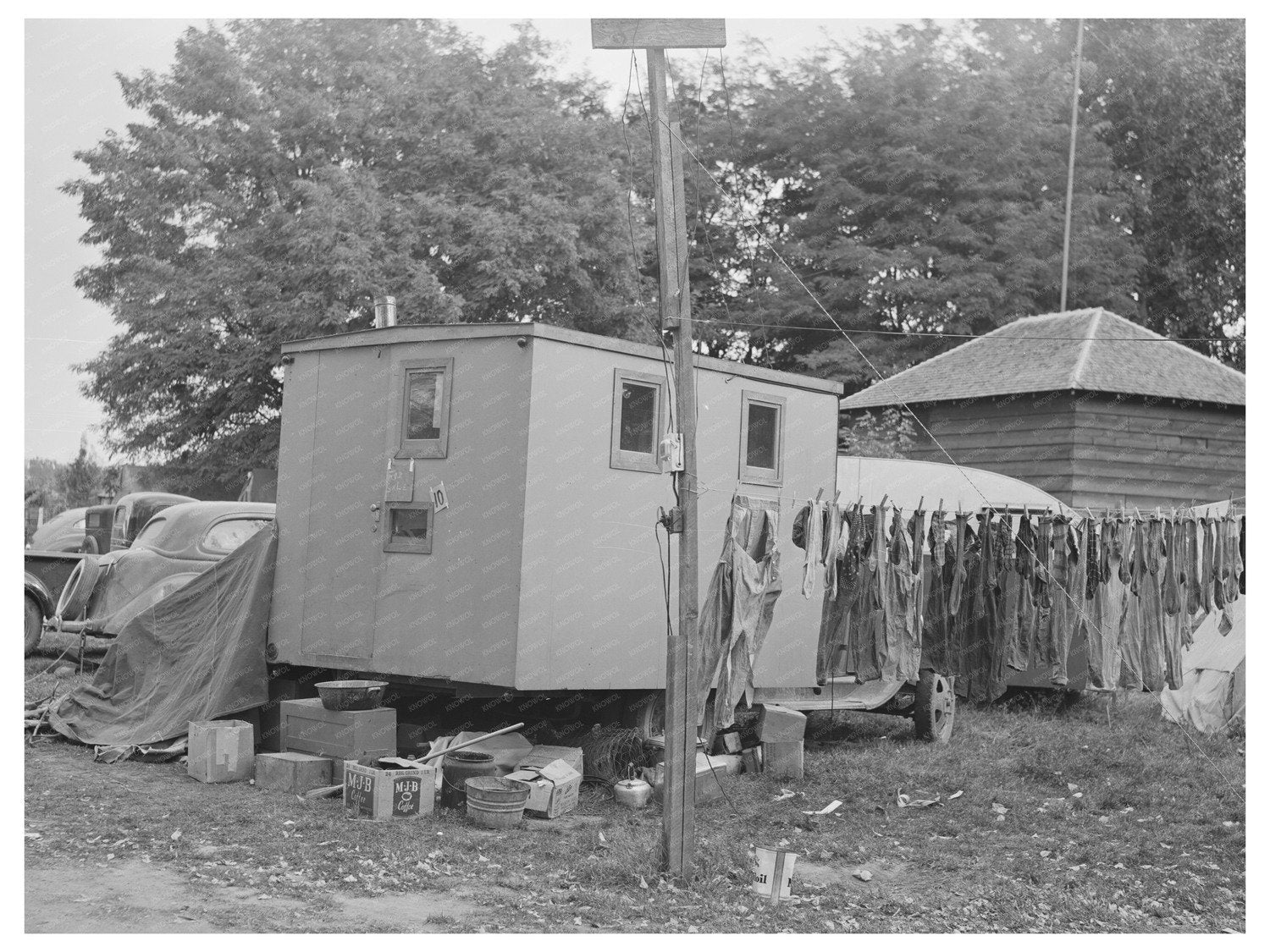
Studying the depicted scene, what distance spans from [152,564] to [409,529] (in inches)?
186

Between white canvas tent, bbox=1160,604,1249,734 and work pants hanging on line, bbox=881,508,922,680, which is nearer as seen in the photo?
work pants hanging on line, bbox=881,508,922,680

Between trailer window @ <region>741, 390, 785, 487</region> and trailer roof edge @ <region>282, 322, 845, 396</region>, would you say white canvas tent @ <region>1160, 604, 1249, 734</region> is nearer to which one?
trailer window @ <region>741, 390, 785, 487</region>

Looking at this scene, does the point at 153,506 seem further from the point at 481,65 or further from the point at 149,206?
the point at 481,65

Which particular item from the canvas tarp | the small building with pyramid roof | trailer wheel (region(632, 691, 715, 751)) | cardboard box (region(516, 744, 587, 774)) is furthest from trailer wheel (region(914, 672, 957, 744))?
the small building with pyramid roof

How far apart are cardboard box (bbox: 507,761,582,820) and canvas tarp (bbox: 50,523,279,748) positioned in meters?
2.52

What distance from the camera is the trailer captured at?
26.3ft

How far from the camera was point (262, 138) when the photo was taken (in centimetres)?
2184

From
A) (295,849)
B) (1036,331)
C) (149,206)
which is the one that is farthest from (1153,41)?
(295,849)

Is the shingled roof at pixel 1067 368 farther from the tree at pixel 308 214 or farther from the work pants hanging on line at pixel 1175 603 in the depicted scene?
the work pants hanging on line at pixel 1175 603

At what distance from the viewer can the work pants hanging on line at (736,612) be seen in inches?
283

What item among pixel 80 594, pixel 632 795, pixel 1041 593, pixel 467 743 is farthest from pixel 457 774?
pixel 80 594
